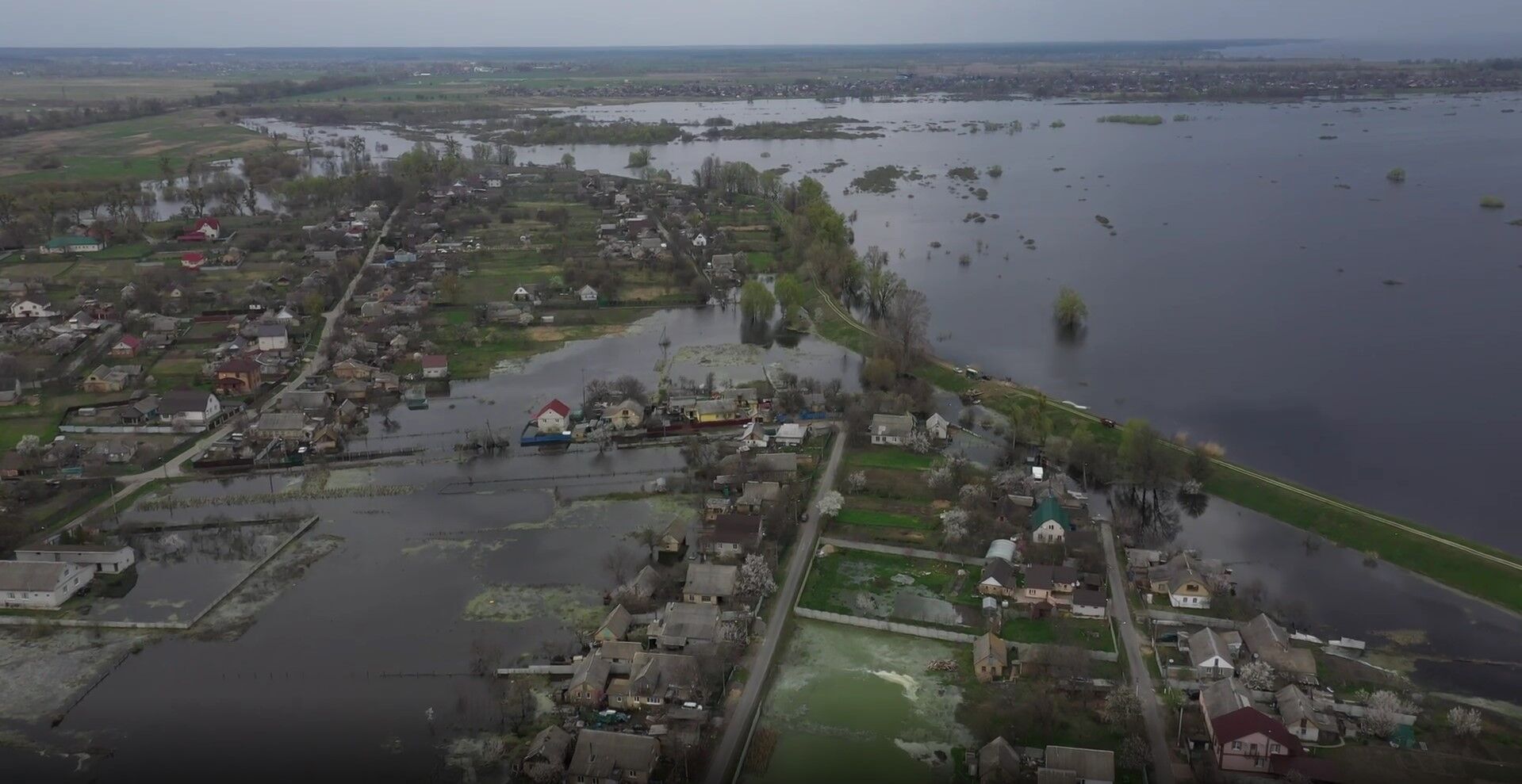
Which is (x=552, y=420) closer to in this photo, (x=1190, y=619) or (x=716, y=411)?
(x=716, y=411)

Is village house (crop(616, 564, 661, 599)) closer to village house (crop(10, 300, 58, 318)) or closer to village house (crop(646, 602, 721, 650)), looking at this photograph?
village house (crop(646, 602, 721, 650))

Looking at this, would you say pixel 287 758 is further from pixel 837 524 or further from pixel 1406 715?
pixel 1406 715

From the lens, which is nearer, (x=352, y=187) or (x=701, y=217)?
(x=701, y=217)

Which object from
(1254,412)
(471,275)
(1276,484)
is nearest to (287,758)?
(1276,484)

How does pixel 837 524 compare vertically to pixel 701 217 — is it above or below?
below

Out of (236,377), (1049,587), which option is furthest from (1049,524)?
(236,377)

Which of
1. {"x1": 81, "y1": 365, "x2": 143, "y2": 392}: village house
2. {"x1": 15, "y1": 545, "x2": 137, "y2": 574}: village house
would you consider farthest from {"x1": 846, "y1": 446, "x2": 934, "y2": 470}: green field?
{"x1": 81, "y1": 365, "x2": 143, "y2": 392}: village house
